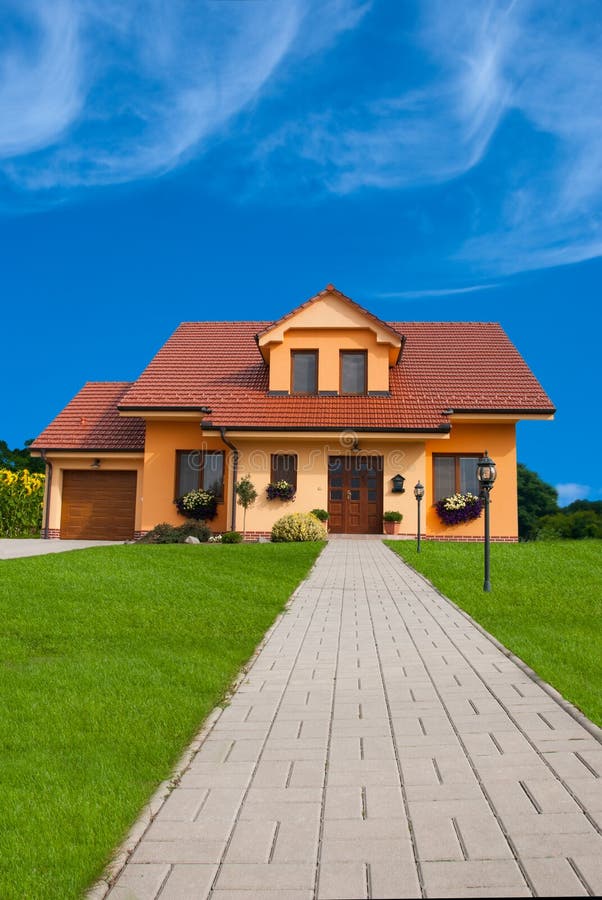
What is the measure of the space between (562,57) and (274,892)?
15.7 metres

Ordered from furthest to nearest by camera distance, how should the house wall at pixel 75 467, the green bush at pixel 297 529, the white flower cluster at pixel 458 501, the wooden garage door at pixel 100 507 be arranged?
the wooden garage door at pixel 100 507 → the house wall at pixel 75 467 → the white flower cluster at pixel 458 501 → the green bush at pixel 297 529

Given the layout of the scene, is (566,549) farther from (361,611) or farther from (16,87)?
(16,87)

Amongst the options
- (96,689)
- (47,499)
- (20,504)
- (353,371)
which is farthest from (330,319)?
(96,689)

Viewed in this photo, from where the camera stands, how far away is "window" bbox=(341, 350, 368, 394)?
72.1 feet

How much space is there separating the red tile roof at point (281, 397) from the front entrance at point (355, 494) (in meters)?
1.43

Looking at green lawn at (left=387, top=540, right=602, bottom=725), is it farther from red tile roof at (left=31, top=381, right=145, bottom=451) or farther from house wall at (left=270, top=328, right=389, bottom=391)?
red tile roof at (left=31, top=381, right=145, bottom=451)

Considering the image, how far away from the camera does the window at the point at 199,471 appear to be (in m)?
21.8

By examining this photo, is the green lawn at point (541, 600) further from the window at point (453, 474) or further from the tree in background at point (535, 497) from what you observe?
the tree in background at point (535, 497)

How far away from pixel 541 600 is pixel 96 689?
259 inches

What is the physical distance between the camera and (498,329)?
2623 cm

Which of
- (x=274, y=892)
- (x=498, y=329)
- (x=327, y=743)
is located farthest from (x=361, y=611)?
(x=498, y=329)

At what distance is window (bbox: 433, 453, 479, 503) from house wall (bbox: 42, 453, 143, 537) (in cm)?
1021

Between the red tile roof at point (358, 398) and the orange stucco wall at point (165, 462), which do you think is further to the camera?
the orange stucco wall at point (165, 462)

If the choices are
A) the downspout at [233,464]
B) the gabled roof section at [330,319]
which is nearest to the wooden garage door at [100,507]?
the downspout at [233,464]
